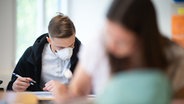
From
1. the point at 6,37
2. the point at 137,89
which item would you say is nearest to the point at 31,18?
the point at 6,37

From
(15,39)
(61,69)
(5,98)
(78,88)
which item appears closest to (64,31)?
(61,69)

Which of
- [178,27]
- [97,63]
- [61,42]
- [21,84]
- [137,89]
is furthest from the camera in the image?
[178,27]

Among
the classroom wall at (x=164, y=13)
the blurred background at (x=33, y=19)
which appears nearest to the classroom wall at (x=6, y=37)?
the blurred background at (x=33, y=19)

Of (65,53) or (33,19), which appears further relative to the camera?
(33,19)

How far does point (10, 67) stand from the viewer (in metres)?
3.46

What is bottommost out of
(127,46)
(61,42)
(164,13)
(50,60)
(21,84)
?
(21,84)

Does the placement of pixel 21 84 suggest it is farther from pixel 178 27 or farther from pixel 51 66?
pixel 178 27

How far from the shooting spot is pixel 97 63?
2.77ft

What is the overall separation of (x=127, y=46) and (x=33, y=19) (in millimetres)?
3014

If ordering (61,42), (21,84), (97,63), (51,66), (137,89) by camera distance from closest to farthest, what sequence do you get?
(137,89) < (97,63) < (21,84) < (61,42) < (51,66)

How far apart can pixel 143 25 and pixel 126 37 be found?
6 centimetres

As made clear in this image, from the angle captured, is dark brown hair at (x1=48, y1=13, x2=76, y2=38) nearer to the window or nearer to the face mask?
the face mask

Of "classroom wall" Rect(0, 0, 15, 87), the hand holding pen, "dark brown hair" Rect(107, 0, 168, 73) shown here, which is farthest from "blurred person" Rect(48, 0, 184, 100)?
"classroom wall" Rect(0, 0, 15, 87)

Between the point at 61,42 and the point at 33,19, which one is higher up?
the point at 33,19
